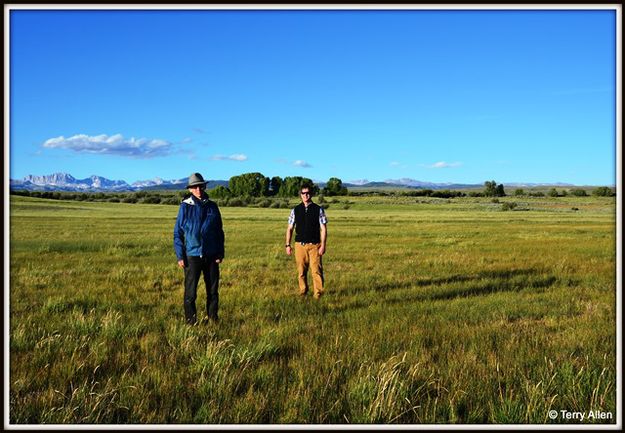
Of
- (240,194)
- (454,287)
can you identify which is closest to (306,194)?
(454,287)

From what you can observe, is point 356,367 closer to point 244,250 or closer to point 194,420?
point 194,420

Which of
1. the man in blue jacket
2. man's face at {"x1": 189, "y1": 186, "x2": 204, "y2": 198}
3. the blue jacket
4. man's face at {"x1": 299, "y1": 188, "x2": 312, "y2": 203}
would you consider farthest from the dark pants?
man's face at {"x1": 299, "y1": 188, "x2": 312, "y2": 203}

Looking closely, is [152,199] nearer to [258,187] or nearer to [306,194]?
[258,187]

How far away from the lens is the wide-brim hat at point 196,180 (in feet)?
25.2

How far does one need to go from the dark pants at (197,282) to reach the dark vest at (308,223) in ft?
9.90

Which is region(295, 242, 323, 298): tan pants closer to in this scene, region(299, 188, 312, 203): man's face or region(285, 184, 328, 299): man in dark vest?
region(285, 184, 328, 299): man in dark vest

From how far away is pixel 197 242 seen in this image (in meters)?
7.69

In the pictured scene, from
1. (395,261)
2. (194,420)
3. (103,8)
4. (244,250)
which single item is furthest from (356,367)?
(244,250)

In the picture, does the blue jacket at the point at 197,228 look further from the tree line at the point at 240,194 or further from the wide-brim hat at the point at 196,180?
the tree line at the point at 240,194

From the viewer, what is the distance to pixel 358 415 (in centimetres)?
447

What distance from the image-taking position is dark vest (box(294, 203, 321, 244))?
417 inches

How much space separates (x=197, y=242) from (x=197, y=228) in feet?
0.74

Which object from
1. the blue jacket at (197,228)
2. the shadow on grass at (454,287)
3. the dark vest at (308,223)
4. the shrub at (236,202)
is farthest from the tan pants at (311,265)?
the shrub at (236,202)

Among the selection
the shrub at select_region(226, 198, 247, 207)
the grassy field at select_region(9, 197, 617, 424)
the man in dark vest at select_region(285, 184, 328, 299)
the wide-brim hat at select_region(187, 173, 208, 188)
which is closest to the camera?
the grassy field at select_region(9, 197, 617, 424)
